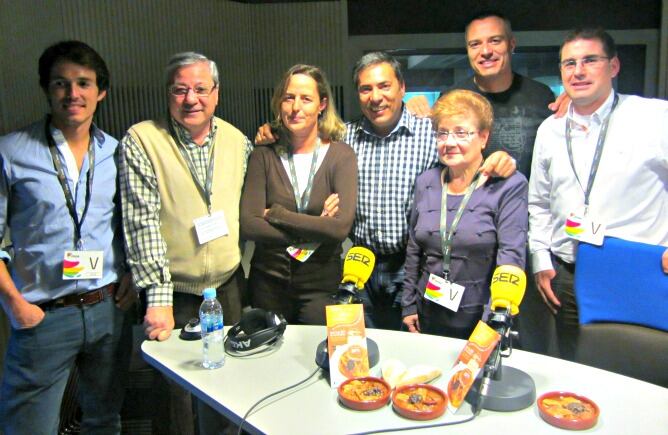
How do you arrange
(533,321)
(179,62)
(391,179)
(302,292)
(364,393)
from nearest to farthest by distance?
(364,393), (179,62), (302,292), (391,179), (533,321)

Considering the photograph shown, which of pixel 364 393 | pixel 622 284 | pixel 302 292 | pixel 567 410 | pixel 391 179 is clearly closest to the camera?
pixel 567 410

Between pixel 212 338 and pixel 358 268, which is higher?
pixel 358 268

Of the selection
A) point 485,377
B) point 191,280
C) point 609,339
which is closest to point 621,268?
point 609,339

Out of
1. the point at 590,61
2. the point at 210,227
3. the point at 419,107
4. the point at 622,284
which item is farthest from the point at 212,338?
the point at 590,61

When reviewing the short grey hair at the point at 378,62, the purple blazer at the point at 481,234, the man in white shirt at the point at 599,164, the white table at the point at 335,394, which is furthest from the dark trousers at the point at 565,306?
the short grey hair at the point at 378,62

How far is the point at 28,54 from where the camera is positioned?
2629 mm

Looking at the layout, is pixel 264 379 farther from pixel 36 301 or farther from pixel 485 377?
pixel 36 301

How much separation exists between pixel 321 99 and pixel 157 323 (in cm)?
117

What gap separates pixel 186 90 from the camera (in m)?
2.06

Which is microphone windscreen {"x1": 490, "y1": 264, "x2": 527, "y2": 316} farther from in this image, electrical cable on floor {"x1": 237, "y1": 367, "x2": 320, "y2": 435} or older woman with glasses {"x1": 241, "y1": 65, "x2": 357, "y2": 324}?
older woman with glasses {"x1": 241, "y1": 65, "x2": 357, "y2": 324}

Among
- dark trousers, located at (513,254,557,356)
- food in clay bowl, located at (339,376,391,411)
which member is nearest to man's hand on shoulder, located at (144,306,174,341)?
food in clay bowl, located at (339,376,391,411)

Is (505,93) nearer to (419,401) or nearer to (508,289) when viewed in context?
(508,289)

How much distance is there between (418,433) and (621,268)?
2.69 feet

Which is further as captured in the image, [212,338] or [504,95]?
[504,95]
